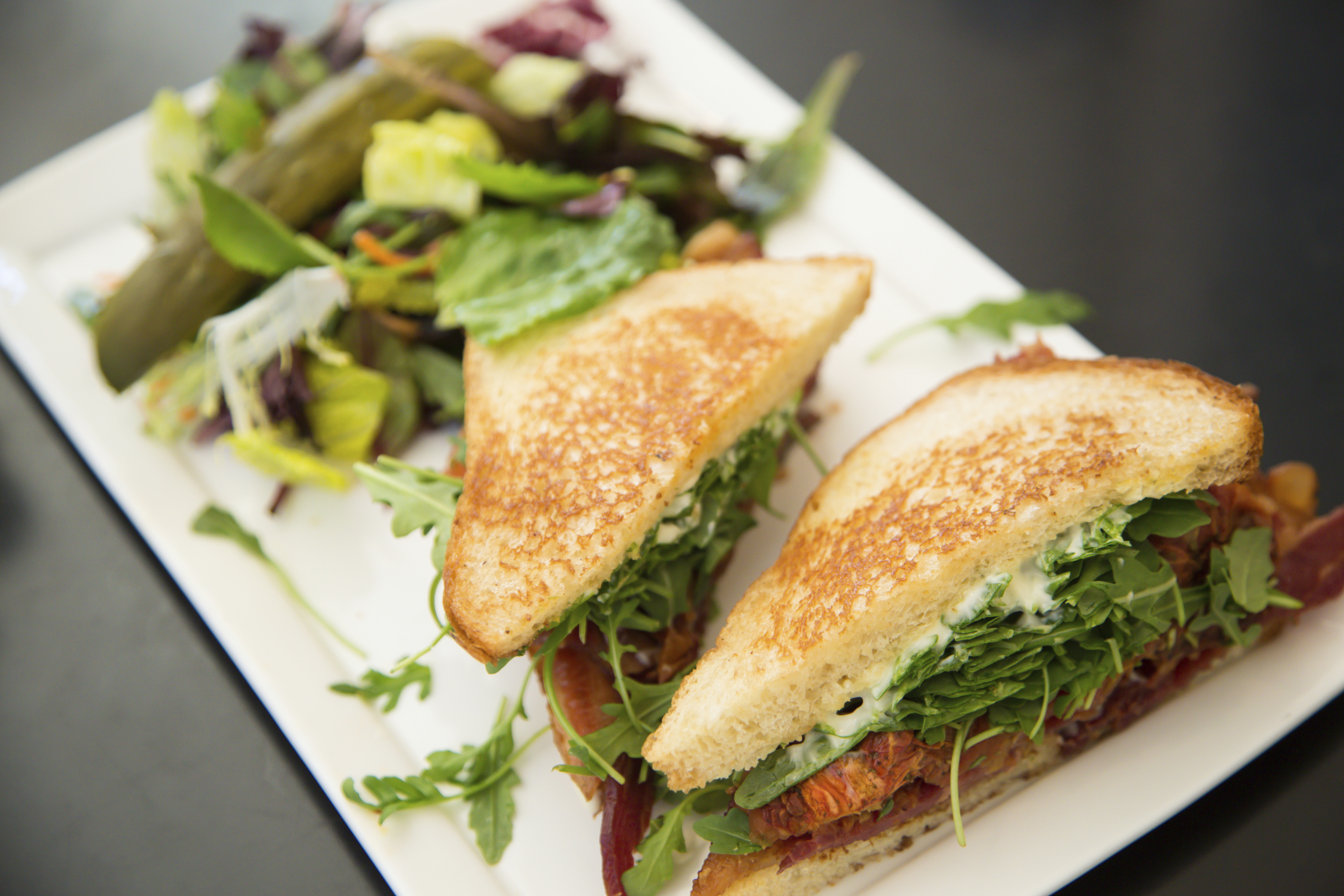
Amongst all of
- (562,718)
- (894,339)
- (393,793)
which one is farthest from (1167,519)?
(393,793)

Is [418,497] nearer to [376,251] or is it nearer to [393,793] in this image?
[393,793]

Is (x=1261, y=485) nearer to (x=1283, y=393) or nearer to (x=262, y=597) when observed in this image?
(x=1283, y=393)

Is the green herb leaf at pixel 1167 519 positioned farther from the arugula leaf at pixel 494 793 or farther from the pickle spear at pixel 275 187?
the pickle spear at pixel 275 187

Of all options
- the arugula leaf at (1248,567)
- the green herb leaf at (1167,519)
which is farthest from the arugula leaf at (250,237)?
the arugula leaf at (1248,567)

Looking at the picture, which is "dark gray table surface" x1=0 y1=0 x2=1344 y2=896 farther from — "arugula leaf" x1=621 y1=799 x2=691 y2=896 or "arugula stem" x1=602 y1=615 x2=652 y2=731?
"arugula stem" x1=602 y1=615 x2=652 y2=731

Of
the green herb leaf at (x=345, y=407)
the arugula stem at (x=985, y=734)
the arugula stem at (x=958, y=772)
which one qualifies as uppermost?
the arugula stem at (x=985, y=734)

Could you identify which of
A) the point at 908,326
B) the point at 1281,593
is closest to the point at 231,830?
the point at 908,326
